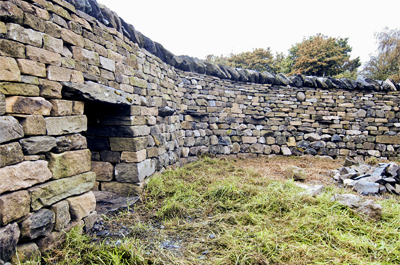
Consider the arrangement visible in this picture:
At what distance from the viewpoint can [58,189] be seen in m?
2.50

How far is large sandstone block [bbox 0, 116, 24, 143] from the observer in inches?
77.8

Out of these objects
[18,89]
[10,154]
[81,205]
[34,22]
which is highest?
[34,22]

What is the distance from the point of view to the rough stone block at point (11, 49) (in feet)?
6.81

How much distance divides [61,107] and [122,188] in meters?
1.91

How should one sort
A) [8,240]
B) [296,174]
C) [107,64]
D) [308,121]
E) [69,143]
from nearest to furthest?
1. [8,240]
2. [69,143]
3. [107,64]
4. [296,174]
5. [308,121]

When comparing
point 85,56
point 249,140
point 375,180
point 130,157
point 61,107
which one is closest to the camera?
point 61,107

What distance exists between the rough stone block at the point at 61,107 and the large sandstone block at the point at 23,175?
1.81 ft

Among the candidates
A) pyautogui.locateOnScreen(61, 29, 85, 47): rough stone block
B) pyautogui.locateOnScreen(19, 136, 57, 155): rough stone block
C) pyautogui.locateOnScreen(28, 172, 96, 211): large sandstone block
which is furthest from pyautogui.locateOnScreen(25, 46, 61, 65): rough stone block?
pyautogui.locateOnScreen(28, 172, 96, 211): large sandstone block

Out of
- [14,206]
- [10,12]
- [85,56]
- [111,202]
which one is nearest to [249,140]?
[111,202]

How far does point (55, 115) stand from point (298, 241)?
3.12 m

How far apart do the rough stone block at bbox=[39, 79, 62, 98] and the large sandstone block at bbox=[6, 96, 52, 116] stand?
0.08 meters

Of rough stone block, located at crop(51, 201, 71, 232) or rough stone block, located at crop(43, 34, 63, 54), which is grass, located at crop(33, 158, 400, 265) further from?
rough stone block, located at crop(43, 34, 63, 54)

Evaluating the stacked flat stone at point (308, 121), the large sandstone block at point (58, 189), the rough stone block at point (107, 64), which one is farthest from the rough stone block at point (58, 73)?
the stacked flat stone at point (308, 121)

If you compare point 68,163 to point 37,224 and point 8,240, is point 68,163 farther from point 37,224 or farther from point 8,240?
point 8,240
